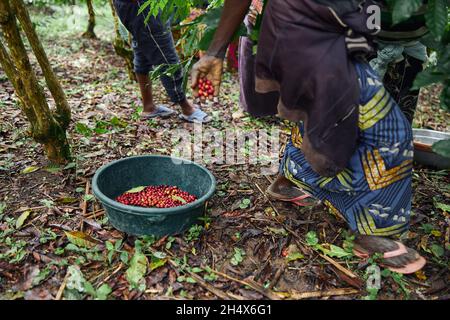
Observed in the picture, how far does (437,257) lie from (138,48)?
2.59 metres

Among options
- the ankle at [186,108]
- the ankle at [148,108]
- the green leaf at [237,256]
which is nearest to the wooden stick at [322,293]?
the green leaf at [237,256]

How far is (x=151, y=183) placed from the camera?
96.2 inches

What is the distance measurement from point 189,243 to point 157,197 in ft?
1.16

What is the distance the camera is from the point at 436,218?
234cm

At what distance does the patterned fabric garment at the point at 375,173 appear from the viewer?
65.6 inches

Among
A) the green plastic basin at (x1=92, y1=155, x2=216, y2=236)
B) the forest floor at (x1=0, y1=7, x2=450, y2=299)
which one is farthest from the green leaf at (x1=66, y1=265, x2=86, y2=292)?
the green plastic basin at (x1=92, y1=155, x2=216, y2=236)

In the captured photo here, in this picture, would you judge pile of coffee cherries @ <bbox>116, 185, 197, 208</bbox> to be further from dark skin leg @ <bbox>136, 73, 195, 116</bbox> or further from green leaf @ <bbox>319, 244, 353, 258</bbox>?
dark skin leg @ <bbox>136, 73, 195, 116</bbox>

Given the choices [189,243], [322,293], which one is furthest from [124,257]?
[322,293]

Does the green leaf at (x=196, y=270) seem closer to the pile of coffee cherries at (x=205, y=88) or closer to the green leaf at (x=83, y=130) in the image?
the pile of coffee cherries at (x=205, y=88)

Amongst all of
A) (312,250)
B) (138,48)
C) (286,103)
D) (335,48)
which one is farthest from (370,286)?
(138,48)

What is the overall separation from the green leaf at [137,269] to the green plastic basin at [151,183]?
0.13 meters

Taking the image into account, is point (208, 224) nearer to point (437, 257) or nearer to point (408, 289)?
point (408, 289)

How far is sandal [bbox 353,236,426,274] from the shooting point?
74.8 inches

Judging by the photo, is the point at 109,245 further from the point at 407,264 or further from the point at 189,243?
the point at 407,264
